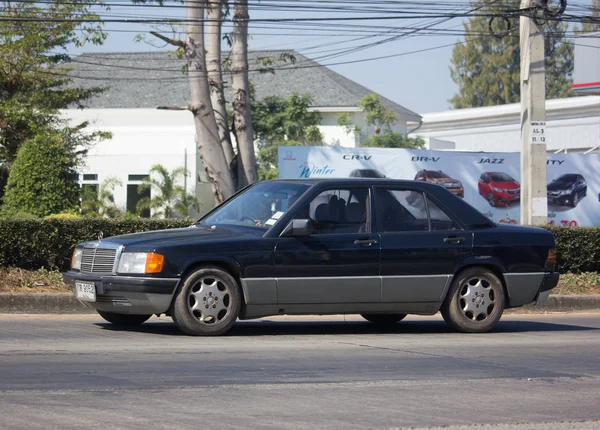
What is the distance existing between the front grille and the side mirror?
1737mm

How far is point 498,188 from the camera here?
Result: 2412cm

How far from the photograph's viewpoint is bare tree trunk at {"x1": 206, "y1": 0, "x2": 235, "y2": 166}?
20.9 m

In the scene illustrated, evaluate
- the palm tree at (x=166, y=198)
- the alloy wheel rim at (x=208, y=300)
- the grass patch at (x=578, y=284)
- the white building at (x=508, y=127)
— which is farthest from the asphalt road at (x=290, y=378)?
the white building at (x=508, y=127)

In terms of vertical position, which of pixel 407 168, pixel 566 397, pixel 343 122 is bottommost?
pixel 566 397

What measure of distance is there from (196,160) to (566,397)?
96.4 feet

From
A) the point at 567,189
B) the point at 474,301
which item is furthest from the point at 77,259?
the point at 567,189

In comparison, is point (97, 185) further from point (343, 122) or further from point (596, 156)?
point (596, 156)

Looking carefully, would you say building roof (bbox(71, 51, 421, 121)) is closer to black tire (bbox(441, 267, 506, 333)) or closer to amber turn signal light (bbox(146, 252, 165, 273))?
black tire (bbox(441, 267, 506, 333))

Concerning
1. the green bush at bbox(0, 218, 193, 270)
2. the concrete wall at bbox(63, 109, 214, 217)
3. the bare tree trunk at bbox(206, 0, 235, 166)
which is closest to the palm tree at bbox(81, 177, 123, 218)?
the concrete wall at bbox(63, 109, 214, 217)

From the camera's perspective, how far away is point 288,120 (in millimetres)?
42844

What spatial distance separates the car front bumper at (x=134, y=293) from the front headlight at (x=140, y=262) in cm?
8

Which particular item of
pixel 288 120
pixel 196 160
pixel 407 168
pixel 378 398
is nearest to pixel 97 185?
pixel 196 160

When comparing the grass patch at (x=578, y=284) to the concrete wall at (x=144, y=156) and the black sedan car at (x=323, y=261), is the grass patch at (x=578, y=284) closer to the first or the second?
the black sedan car at (x=323, y=261)

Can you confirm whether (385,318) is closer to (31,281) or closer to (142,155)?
(31,281)
